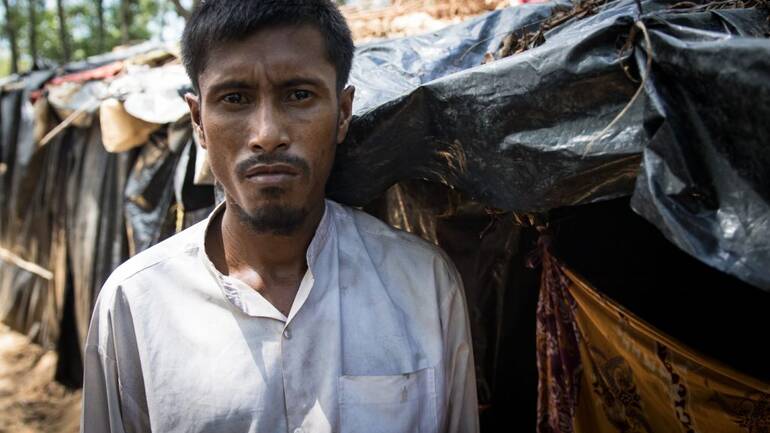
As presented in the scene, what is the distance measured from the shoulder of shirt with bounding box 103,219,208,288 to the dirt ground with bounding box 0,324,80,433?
4.02 meters

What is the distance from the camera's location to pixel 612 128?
47.8 inches

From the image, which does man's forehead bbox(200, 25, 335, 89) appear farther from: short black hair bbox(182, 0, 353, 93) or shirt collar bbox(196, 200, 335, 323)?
shirt collar bbox(196, 200, 335, 323)

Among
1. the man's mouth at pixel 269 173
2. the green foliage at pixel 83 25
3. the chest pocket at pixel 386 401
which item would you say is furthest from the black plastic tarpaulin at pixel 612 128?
the green foliage at pixel 83 25

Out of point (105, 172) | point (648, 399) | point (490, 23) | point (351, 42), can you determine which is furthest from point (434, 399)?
point (105, 172)


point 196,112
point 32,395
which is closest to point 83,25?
point 32,395

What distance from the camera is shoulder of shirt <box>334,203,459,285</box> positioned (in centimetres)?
171

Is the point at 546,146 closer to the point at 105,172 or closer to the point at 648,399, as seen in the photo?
the point at 648,399

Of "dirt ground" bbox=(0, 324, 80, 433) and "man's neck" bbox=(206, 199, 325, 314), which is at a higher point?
"man's neck" bbox=(206, 199, 325, 314)

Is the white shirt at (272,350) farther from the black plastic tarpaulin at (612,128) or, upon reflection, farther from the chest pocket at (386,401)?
the black plastic tarpaulin at (612,128)

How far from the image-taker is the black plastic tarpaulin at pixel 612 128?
101 centimetres

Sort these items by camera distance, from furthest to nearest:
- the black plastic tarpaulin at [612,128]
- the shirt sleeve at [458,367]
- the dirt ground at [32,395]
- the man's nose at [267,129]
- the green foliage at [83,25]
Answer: the green foliage at [83,25] < the dirt ground at [32,395] < the shirt sleeve at [458,367] < the man's nose at [267,129] < the black plastic tarpaulin at [612,128]

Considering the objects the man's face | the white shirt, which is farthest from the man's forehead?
the white shirt

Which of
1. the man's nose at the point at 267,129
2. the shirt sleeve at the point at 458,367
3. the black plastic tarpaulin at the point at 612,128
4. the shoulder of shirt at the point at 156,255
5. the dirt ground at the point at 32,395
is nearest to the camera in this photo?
the black plastic tarpaulin at the point at 612,128

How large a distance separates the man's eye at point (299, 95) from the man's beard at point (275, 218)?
11.3 inches
